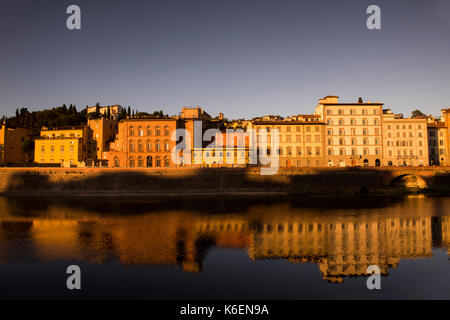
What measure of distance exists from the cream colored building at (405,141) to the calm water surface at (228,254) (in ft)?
135

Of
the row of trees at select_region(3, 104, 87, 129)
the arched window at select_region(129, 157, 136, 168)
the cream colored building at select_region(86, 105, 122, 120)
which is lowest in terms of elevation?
the arched window at select_region(129, 157, 136, 168)

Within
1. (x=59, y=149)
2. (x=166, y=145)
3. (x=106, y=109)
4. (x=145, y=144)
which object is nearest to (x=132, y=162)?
(x=145, y=144)

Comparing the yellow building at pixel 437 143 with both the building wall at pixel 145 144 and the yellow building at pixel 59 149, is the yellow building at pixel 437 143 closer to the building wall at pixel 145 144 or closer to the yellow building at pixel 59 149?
the building wall at pixel 145 144

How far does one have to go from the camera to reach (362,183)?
2240 inches

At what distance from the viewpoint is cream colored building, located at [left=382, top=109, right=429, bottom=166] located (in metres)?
72.1

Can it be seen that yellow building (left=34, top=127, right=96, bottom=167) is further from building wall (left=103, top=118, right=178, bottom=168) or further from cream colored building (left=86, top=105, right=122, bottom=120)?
cream colored building (left=86, top=105, right=122, bottom=120)

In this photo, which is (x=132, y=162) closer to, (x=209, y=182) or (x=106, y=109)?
(x=209, y=182)

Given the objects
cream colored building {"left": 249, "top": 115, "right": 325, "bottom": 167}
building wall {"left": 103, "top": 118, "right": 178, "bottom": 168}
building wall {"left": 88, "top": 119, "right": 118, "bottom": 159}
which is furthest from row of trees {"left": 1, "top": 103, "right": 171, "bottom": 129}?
cream colored building {"left": 249, "top": 115, "right": 325, "bottom": 167}

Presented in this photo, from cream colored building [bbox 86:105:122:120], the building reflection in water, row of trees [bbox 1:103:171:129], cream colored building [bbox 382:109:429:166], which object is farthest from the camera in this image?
cream colored building [bbox 86:105:122:120]

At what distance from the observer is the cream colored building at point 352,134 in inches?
2768

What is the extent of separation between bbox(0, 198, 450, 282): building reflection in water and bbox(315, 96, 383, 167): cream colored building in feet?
111

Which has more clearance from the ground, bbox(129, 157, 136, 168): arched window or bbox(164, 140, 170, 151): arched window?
bbox(164, 140, 170, 151): arched window

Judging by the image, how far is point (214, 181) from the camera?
5662 centimetres

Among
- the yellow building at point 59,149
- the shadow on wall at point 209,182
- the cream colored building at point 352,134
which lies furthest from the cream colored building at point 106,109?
the cream colored building at point 352,134
